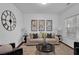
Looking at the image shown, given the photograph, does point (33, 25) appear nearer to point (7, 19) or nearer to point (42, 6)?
point (42, 6)

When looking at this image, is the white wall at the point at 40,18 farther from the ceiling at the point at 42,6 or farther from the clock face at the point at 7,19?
the clock face at the point at 7,19

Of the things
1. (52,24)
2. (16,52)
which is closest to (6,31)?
(16,52)

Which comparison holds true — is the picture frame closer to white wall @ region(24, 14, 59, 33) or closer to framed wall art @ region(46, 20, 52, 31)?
framed wall art @ region(46, 20, 52, 31)

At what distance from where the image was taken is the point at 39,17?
5.30 metres

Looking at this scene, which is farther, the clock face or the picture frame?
the picture frame

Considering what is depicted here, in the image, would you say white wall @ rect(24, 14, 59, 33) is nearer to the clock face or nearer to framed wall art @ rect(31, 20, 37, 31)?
framed wall art @ rect(31, 20, 37, 31)

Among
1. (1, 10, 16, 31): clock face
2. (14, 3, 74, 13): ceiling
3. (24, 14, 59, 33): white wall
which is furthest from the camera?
(24, 14, 59, 33): white wall

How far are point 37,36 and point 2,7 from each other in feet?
8.45

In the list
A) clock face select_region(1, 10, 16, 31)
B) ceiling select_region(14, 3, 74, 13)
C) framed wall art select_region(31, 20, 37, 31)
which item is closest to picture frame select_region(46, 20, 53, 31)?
framed wall art select_region(31, 20, 37, 31)

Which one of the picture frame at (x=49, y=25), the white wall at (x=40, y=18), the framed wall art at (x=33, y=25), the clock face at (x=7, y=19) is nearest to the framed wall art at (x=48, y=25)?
the picture frame at (x=49, y=25)

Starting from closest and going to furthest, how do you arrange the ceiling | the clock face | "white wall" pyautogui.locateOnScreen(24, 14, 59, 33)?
the clock face → the ceiling → "white wall" pyautogui.locateOnScreen(24, 14, 59, 33)

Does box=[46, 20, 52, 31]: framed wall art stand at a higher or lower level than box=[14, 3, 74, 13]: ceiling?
lower

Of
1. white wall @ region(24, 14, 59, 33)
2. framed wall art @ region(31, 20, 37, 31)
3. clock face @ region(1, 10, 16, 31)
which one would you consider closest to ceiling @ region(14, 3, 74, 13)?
clock face @ region(1, 10, 16, 31)
